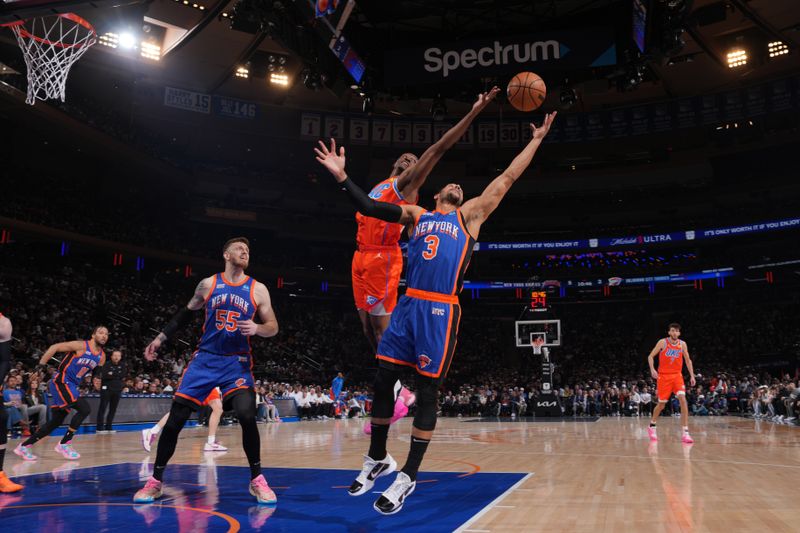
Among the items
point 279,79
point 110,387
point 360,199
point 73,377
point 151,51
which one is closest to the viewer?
point 360,199

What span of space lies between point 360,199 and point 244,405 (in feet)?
6.60

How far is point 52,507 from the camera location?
4555 millimetres

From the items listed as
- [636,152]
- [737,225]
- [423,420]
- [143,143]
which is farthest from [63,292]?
[737,225]

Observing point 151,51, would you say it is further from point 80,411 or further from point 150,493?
point 150,493

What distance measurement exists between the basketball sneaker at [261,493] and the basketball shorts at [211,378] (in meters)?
0.73

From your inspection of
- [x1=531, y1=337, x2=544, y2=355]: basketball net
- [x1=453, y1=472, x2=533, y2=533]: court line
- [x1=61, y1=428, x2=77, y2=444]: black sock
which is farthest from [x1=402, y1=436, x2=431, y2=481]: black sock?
[x1=531, y1=337, x2=544, y2=355]: basketball net

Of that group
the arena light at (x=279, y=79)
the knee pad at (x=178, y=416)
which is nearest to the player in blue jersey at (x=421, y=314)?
the knee pad at (x=178, y=416)

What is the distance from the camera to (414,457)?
420 centimetres

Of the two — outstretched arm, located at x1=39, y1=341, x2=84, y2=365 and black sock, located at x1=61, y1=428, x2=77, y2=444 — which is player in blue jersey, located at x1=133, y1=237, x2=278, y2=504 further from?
black sock, located at x1=61, y1=428, x2=77, y2=444

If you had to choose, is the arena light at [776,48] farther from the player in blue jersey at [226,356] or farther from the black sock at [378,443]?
the black sock at [378,443]

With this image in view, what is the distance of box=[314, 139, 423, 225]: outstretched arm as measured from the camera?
4.21 metres

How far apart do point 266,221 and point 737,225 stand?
2456cm

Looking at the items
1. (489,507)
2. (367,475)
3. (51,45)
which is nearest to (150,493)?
(367,475)

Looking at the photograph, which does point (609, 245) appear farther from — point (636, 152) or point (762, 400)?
point (762, 400)
